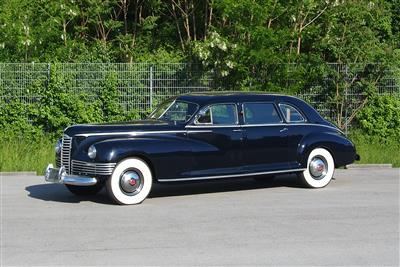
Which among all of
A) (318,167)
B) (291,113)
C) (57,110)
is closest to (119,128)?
(291,113)

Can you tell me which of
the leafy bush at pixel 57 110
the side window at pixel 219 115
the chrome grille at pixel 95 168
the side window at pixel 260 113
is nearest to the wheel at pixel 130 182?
the chrome grille at pixel 95 168

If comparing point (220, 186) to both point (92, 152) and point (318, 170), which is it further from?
point (92, 152)

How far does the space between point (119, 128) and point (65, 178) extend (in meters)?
1.11

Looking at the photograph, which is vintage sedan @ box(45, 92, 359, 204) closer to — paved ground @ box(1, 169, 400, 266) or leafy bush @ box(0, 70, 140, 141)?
paved ground @ box(1, 169, 400, 266)

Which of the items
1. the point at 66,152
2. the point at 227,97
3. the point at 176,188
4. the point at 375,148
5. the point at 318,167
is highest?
the point at 227,97

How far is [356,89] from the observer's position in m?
19.0

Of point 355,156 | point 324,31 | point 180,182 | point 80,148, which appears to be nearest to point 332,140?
point 355,156

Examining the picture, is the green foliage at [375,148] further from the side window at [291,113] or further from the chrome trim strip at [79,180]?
the chrome trim strip at [79,180]

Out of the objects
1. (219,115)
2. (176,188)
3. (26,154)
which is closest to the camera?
(219,115)

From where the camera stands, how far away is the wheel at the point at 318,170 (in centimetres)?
1168

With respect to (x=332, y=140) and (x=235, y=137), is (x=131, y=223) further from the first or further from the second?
(x=332, y=140)

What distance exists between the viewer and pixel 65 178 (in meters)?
10.1

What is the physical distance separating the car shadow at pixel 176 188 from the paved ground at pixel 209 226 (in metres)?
0.02

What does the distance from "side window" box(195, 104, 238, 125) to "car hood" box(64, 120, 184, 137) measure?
0.42m
